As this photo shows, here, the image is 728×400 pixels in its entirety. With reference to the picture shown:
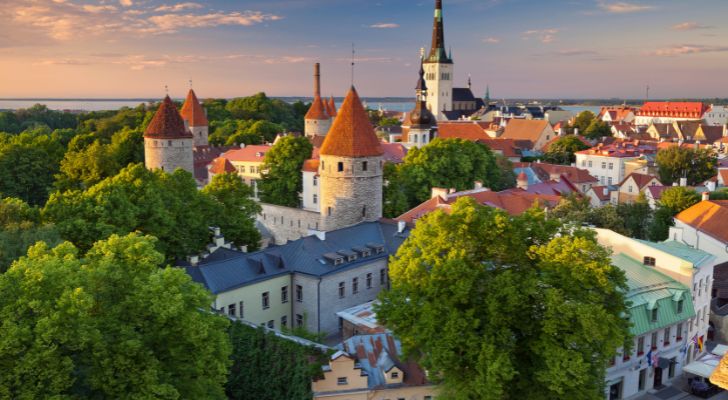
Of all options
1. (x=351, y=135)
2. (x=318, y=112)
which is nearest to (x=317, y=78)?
(x=318, y=112)

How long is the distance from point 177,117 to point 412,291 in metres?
35.6

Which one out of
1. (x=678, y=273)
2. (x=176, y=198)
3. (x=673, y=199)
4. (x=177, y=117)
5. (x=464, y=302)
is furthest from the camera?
(x=177, y=117)

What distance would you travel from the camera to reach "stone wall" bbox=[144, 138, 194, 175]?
160ft

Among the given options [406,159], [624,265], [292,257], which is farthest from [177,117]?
[624,265]

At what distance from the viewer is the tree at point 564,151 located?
3162 inches

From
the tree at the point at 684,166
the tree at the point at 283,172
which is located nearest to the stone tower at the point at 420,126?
the tree at the point at 283,172

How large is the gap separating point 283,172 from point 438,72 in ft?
260

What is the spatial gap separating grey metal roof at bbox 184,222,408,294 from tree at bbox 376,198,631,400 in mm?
9640

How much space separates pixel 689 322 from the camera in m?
27.4

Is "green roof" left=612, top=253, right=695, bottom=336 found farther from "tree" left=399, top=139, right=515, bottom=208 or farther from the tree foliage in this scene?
"tree" left=399, top=139, right=515, bottom=208

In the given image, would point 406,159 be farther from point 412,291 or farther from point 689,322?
point 412,291

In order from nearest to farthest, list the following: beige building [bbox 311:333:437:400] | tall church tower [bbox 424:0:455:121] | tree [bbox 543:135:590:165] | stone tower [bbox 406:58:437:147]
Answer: beige building [bbox 311:333:437:400] < stone tower [bbox 406:58:437:147] < tree [bbox 543:135:590:165] < tall church tower [bbox 424:0:455:121]

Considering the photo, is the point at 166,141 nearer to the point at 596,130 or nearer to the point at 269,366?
the point at 269,366

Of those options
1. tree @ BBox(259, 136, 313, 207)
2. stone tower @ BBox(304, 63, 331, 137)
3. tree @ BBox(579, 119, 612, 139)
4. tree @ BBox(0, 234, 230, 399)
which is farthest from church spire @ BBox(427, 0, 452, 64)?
tree @ BBox(0, 234, 230, 399)
